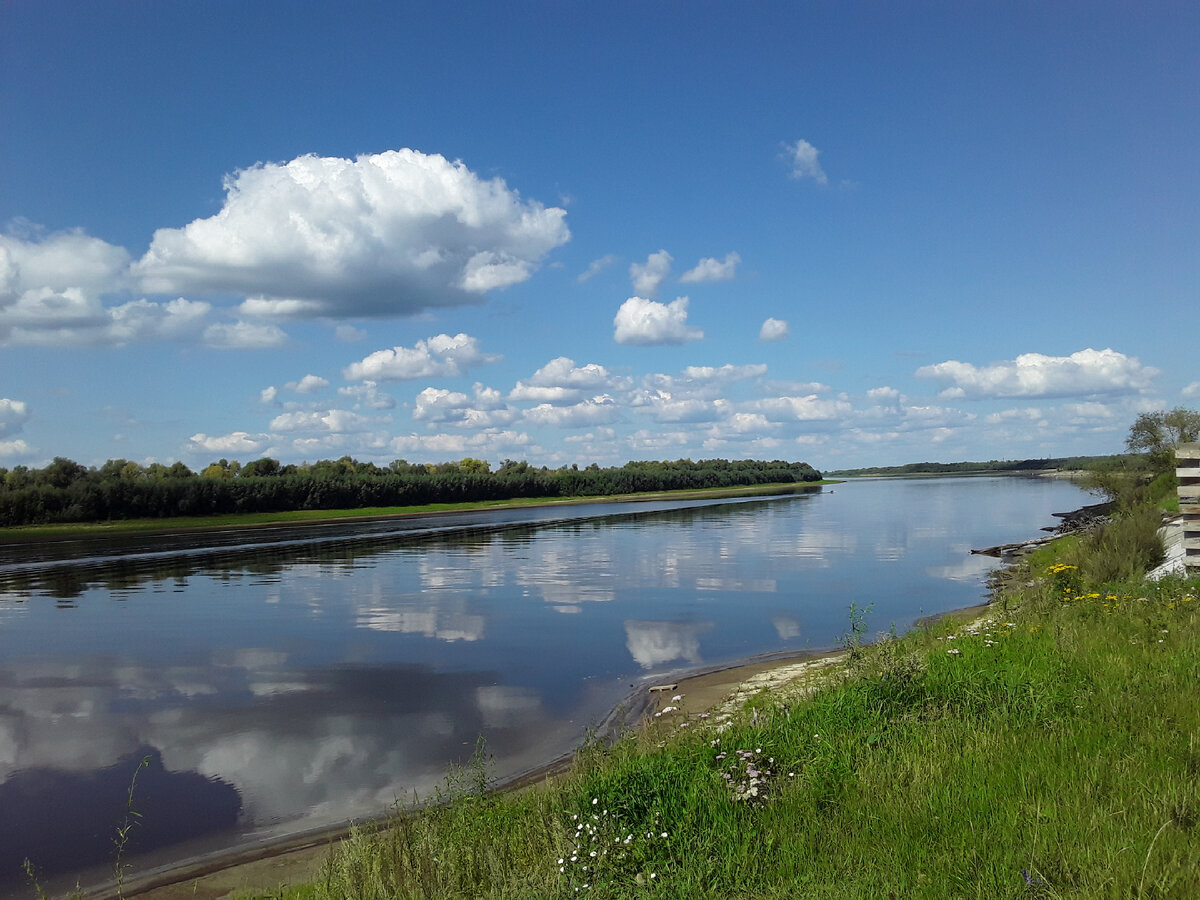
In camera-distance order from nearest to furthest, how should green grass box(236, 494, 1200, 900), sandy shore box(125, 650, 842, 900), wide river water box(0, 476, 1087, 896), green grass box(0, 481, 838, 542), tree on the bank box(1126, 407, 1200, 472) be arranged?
green grass box(236, 494, 1200, 900)
sandy shore box(125, 650, 842, 900)
wide river water box(0, 476, 1087, 896)
tree on the bank box(1126, 407, 1200, 472)
green grass box(0, 481, 838, 542)

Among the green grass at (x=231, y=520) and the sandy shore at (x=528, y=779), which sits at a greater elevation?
the green grass at (x=231, y=520)

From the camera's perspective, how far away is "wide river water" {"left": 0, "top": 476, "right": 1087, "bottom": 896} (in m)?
11.0

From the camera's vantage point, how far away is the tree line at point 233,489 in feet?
261

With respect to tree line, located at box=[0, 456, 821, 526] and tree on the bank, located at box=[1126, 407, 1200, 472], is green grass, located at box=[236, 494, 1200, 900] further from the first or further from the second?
tree line, located at box=[0, 456, 821, 526]

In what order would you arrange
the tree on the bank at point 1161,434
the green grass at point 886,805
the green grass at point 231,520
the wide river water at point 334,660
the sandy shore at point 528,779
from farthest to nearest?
the green grass at point 231,520, the tree on the bank at point 1161,434, the wide river water at point 334,660, the sandy shore at point 528,779, the green grass at point 886,805

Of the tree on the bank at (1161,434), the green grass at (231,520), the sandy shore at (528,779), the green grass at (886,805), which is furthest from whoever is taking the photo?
the green grass at (231,520)

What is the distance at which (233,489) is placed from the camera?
92.3 metres

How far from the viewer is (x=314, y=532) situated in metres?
74.6

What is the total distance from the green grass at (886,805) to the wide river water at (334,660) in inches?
101

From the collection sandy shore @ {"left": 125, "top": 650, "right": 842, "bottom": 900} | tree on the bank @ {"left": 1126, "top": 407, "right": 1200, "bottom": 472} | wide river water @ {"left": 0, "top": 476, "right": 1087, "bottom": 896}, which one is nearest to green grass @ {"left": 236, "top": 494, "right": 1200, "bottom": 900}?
sandy shore @ {"left": 125, "top": 650, "right": 842, "bottom": 900}

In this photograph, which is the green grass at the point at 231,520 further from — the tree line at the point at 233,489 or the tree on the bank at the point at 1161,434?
the tree on the bank at the point at 1161,434

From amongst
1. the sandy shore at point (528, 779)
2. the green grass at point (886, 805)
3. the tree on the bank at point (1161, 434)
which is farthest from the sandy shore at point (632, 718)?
the tree on the bank at point (1161, 434)

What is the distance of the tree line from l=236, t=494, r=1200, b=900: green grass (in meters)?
87.9


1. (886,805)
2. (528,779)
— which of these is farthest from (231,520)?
(886,805)
